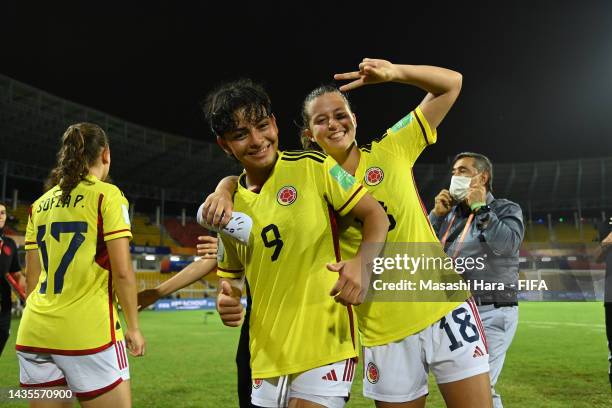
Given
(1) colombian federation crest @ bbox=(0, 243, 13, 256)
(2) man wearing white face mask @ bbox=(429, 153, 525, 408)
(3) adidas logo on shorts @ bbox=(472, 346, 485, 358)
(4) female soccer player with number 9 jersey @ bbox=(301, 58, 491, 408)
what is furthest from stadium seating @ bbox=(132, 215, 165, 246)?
(3) adidas logo on shorts @ bbox=(472, 346, 485, 358)

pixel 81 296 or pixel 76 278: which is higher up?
pixel 76 278

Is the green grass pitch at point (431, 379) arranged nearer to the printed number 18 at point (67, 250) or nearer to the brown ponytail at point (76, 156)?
the printed number 18 at point (67, 250)

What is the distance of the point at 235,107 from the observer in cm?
224

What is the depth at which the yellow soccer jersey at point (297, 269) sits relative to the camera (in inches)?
83.7

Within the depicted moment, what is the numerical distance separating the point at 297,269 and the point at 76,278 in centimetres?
143

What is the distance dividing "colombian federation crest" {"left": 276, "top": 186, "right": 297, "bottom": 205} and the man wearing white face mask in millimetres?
2008

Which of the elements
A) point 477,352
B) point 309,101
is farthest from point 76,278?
point 477,352

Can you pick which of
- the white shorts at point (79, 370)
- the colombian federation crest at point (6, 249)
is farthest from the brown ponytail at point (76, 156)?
the colombian federation crest at point (6, 249)

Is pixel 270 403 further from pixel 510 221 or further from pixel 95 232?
pixel 510 221

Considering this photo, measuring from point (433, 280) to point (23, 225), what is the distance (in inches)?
1296

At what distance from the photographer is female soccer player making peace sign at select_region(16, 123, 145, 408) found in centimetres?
279

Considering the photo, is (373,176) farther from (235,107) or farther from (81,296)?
(81,296)

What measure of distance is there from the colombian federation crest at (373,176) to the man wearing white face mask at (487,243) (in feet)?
4.54

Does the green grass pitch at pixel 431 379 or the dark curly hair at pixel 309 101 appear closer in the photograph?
the dark curly hair at pixel 309 101
